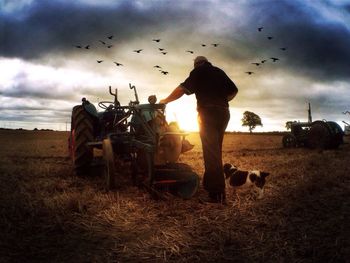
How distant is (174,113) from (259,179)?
7.15 ft

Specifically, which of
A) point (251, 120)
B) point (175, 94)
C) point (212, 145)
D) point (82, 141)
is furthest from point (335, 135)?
point (251, 120)

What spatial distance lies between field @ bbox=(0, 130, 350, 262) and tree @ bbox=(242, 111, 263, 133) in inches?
3662

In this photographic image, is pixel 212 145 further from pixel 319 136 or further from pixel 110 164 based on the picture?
pixel 319 136

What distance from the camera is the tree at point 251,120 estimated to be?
9869cm

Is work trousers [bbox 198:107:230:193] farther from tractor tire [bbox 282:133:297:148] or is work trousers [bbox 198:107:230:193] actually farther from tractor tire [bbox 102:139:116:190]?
tractor tire [bbox 282:133:297:148]

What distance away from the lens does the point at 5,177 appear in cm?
843

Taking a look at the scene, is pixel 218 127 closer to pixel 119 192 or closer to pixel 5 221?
pixel 119 192

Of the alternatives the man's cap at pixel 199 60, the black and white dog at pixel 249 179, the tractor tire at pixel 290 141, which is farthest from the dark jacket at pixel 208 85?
the tractor tire at pixel 290 141

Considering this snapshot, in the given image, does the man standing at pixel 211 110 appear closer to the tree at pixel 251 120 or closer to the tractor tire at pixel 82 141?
the tractor tire at pixel 82 141

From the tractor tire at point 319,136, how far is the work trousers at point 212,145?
1383cm

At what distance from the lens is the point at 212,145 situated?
19.7 feet

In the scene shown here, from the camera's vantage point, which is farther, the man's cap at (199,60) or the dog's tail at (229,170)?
the dog's tail at (229,170)

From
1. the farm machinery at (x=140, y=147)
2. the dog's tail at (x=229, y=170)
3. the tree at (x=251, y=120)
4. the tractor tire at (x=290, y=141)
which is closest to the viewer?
the farm machinery at (x=140, y=147)

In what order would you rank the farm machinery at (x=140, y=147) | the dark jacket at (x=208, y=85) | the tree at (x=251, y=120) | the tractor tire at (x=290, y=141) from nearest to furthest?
the dark jacket at (x=208, y=85) → the farm machinery at (x=140, y=147) → the tractor tire at (x=290, y=141) → the tree at (x=251, y=120)
